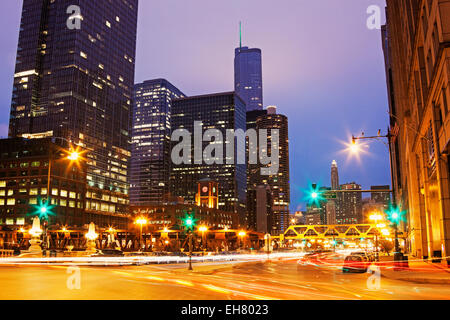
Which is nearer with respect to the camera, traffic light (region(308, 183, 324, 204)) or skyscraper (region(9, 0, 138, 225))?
traffic light (region(308, 183, 324, 204))

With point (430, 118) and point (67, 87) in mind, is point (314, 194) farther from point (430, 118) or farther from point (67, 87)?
point (67, 87)

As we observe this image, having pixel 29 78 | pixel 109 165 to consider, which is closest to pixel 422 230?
pixel 109 165

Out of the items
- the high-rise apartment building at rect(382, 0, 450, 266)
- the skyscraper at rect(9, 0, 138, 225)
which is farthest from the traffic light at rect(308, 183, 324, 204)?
the skyscraper at rect(9, 0, 138, 225)

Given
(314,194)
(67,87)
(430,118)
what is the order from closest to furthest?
(314,194)
(430,118)
(67,87)

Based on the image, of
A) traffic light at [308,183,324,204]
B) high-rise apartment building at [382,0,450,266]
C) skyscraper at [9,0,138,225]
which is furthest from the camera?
skyscraper at [9,0,138,225]

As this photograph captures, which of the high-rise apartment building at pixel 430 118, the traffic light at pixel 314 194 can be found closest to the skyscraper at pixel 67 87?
the high-rise apartment building at pixel 430 118

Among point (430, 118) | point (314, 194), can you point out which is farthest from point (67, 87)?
point (430, 118)

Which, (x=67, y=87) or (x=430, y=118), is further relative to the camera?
(x=67, y=87)

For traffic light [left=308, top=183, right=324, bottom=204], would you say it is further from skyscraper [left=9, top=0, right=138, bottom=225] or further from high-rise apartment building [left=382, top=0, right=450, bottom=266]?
skyscraper [left=9, top=0, right=138, bottom=225]

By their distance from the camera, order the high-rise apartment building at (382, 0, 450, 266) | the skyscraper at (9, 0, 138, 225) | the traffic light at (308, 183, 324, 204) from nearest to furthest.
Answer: the high-rise apartment building at (382, 0, 450, 266), the traffic light at (308, 183, 324, 204), the skyscraper at (9, 0, 138, 225)

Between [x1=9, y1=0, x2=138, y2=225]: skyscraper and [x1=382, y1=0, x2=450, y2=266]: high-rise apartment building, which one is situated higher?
[x1=9, y1=0, x2=138, y2=225]: skyscraper
